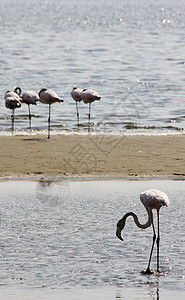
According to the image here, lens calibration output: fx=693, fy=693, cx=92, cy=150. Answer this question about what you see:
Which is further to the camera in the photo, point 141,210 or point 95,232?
point 141,210

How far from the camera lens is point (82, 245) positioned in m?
10.9

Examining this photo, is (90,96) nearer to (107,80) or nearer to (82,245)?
(82,245)

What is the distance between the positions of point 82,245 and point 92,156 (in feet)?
24.2

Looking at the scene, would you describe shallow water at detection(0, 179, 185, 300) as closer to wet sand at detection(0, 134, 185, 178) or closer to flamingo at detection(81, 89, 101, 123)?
wet sand at detection(0, 134, 185, 178)

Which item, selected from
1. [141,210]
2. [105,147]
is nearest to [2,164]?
[105,147]

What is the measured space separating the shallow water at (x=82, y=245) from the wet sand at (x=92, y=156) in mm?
1408

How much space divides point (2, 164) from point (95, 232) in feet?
20.0

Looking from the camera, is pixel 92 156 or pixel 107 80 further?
pixel 107 80

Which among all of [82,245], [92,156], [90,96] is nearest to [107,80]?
[90,96]

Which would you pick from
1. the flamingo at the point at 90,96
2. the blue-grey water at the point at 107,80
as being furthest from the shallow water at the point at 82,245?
the blue-grey water at the point at 107,80

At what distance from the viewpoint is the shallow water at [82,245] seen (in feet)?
30.2

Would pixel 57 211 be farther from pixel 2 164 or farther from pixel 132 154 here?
pixel 132 154

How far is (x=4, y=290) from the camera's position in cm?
903

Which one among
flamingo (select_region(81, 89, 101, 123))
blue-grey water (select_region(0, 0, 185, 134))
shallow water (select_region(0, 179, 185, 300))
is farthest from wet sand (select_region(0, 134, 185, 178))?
blue-grey water (select_region(0, 0, 185, 134))
